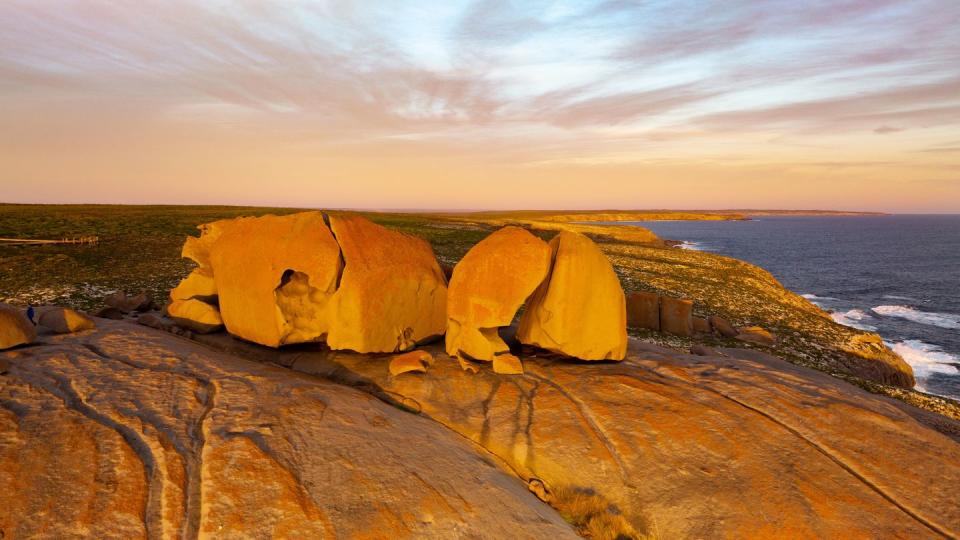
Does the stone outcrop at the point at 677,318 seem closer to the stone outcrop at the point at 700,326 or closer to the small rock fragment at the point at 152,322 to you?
the stone outcrop at the point at 700,326

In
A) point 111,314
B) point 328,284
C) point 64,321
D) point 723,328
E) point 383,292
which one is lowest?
point 723,328

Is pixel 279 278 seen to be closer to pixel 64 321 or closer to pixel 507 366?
pixel 64 321

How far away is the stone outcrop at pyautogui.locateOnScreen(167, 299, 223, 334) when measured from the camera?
744 inches

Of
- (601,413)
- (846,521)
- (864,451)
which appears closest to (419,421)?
(601,413)

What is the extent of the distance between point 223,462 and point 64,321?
10447 millimetres

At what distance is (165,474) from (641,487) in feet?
32.0

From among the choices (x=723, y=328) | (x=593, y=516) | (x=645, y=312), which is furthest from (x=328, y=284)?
(x=723, y=328)

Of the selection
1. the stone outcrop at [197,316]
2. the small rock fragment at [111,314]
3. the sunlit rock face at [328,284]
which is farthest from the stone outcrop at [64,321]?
the small rock fragment at [111,314]

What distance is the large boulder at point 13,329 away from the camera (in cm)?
1250

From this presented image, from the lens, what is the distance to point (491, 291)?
16.0 m

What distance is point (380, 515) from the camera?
318 inches

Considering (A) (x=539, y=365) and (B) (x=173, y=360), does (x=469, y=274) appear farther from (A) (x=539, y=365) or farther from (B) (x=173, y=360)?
(B) (x=173, y=360)

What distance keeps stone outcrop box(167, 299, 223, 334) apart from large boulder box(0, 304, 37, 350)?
5.93 m

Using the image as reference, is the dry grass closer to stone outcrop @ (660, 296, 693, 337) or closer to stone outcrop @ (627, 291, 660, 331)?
stone outcrop @ (627, 291, 660, 331)
